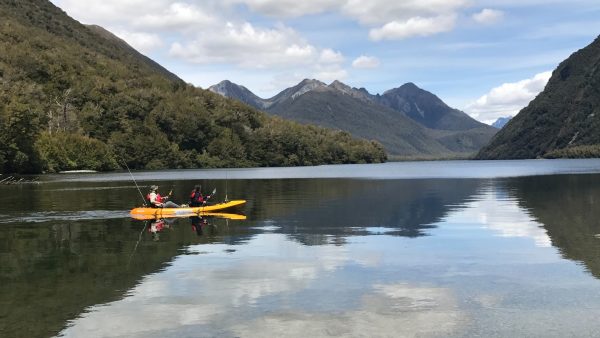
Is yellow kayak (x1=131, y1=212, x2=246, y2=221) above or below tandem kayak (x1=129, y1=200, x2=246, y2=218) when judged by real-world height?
below

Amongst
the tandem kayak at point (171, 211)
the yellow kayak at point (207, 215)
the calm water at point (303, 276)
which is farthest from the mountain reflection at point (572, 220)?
the tandem kayak at point (171, 211)

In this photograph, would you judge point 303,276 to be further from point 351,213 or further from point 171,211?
point 351,213

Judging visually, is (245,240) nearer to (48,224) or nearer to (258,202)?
(48,224)

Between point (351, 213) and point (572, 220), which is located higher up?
point (351, 213)

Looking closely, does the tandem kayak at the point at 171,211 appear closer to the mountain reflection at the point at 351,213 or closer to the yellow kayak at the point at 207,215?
the yellow kayak at the point at 207,215

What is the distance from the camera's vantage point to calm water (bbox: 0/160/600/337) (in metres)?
21.0

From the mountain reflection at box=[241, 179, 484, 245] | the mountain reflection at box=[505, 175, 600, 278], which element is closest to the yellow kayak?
the mountain reflection at box=[241, 179, 484, 245]

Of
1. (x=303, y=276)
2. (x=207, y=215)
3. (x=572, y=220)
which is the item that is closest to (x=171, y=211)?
(x=207, y=215)

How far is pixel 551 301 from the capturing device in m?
24.0

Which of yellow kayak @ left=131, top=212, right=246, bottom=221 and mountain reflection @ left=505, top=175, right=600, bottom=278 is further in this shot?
yellow kayak @ left=131, top=212, right=246, bottom=221

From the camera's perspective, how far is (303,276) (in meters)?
29.3

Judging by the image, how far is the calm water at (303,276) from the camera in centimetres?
2097

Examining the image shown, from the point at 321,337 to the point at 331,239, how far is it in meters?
22.9

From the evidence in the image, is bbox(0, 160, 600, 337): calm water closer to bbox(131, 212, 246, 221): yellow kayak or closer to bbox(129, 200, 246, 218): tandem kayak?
bbox(129, 200, 246, 218): tandem kayak
